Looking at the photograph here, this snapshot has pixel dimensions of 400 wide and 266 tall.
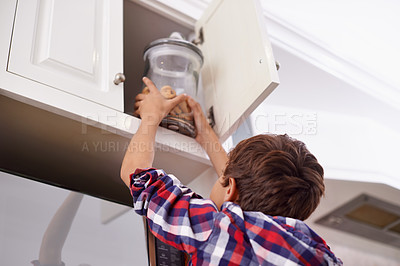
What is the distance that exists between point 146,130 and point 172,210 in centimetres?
26

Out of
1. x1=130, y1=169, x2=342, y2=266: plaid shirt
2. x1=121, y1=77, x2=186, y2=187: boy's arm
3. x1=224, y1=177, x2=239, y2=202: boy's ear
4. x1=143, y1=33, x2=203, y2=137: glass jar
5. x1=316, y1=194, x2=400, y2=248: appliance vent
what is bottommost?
x1=130, y1=169, x2=342, y2=266: plaid shirt

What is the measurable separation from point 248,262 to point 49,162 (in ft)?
2.12

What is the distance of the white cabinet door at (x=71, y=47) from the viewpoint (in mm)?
998

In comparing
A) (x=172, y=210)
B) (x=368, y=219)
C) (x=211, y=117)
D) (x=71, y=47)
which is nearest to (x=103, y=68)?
(x=71, y=47)

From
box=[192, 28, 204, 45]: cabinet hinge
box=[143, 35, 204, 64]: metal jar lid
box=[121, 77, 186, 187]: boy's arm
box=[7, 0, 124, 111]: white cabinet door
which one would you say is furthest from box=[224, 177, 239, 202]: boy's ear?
box=[192, 28, 204, 45]: cabinet hinge

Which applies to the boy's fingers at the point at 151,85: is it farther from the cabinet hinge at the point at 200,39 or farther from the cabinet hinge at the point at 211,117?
the cabinet hinge at the point at 200,39

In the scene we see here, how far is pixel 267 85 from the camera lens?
1028 mm

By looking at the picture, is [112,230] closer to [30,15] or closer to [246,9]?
[30,15]

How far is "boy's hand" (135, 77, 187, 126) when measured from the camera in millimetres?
1075

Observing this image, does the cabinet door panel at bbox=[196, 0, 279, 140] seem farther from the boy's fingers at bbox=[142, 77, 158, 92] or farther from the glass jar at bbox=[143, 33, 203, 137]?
the boy's fingers at bbox=[142, 77, 158, 92]

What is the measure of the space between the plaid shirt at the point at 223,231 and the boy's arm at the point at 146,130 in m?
0.11

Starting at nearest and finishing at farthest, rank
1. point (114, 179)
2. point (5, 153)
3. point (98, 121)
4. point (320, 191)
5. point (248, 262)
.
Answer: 1. point (248, 262)
2. point (320, 191)
3. point (98, 121)
4. point (5, 153)
5. point (114, 179)

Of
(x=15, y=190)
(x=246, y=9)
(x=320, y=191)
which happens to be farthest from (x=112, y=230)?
(x=246, y=9)

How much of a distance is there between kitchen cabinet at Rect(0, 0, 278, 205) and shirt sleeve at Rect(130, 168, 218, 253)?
0.75ft
